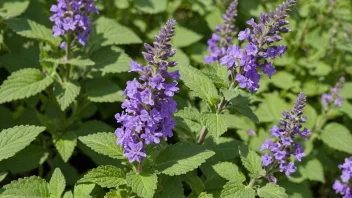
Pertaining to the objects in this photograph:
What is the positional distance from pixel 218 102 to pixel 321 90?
332 centimetres

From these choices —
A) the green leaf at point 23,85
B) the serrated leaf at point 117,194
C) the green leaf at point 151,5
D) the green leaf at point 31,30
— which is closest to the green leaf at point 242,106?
the serrated leaf at point 117,194

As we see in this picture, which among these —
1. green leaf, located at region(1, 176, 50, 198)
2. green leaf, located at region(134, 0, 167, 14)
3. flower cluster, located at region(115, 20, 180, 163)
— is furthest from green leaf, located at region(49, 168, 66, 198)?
green leaf, located at region(134, 0, 167, 14)

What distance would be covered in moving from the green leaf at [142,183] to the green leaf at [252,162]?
1.00 m

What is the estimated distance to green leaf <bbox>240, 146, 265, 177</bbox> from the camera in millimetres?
4379

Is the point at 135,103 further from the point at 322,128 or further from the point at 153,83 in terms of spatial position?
the point at 322,128

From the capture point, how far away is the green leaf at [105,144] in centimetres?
402

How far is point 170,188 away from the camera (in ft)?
14.2

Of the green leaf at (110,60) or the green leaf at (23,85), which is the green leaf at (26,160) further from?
the green leaf at (110,60)

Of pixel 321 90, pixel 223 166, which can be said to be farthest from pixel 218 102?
pixel 321 90

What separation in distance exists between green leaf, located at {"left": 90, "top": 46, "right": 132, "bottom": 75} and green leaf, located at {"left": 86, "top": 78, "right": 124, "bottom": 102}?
0.25 metres

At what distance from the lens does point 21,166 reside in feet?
17.0

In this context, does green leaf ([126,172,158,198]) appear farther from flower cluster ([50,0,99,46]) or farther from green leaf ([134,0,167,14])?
green leaf ([134,0,167,14])

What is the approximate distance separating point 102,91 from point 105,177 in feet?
5.39

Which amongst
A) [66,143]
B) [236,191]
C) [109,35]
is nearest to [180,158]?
[236,191]
